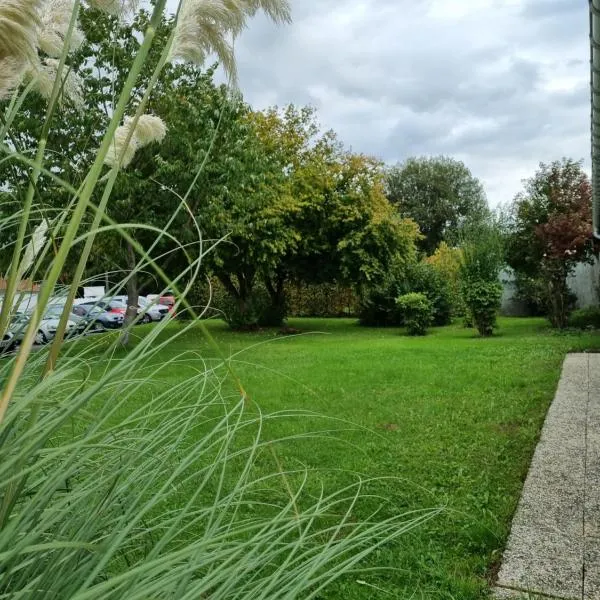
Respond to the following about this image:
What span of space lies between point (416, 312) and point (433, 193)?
25.2 meters

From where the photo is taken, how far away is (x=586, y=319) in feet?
46.0

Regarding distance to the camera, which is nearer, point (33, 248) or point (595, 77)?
point (33, 248)

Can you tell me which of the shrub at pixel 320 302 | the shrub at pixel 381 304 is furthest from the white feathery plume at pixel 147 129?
the shrub at pixel 320 302

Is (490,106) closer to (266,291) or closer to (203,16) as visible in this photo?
(203,16)

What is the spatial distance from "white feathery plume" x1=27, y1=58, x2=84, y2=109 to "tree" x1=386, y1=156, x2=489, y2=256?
36475 millimetres

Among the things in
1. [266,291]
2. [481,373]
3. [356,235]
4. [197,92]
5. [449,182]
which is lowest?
[481,373]

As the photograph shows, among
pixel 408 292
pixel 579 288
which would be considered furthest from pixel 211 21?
pixel 579 288

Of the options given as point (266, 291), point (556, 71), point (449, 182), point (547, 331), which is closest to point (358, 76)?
point (556, 71)

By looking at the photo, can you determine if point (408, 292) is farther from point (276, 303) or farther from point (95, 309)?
point (95, 309)

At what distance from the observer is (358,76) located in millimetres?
2451

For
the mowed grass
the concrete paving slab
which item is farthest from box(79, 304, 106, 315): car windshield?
the concrete paving slab

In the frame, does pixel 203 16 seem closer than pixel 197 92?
Yes

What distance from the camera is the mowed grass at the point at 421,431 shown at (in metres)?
2.40

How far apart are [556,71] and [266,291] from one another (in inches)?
590
